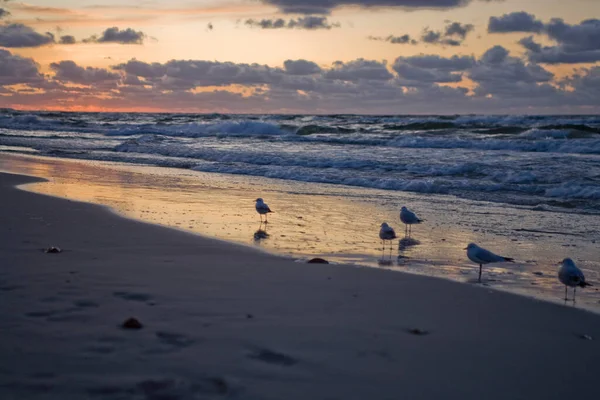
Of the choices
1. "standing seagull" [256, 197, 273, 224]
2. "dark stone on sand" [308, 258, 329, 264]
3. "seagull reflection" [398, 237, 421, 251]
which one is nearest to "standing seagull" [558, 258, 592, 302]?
"dark stone on sand" [308, 258, 329, 264]

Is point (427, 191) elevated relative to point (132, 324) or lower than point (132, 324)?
elevated

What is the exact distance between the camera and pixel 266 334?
4672 millimetres

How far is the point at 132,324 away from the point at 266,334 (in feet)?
3.17

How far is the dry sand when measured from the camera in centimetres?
387

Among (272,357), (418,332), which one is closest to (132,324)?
(272,357)

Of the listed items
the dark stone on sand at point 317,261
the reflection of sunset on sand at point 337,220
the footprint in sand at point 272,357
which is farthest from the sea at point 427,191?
the footprint in sand at point 272,357

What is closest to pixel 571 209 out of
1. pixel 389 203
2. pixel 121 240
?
pixel 389 203

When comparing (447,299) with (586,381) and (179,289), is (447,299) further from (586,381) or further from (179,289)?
(179,289)

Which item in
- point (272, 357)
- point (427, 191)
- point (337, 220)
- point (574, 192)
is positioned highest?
point (574, 192)

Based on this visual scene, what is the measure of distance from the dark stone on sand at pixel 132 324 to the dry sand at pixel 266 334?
0.07 metres

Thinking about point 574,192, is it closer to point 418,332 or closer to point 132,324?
point 418,332

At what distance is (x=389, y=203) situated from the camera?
12.8 meters

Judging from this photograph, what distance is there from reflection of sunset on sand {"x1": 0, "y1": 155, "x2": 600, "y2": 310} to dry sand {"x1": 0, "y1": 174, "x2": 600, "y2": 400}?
92cm

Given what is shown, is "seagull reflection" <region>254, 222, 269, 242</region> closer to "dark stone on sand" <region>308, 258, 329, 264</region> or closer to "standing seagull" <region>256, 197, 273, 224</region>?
"standing seagull" <region>256, 197, 273, 224</region>
